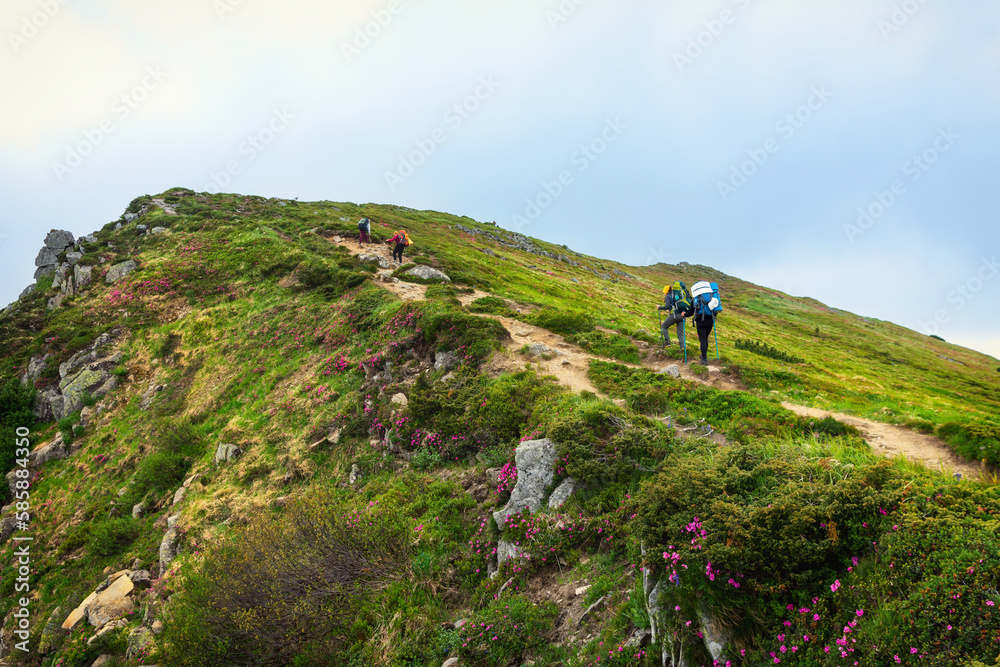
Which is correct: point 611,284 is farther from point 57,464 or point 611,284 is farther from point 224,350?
point 57,464

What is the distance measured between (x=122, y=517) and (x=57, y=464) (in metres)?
8.68

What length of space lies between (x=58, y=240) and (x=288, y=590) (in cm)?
5061

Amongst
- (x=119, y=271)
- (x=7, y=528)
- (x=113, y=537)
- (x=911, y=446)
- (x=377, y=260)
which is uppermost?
(x=377, y=260)

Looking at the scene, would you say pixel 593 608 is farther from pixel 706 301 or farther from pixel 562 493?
pixel 706 301

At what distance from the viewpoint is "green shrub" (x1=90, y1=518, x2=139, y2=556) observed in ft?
55.0

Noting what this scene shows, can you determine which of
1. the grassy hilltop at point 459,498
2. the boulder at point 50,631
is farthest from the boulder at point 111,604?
the boulder at point 50,631

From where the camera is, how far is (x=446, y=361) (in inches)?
677

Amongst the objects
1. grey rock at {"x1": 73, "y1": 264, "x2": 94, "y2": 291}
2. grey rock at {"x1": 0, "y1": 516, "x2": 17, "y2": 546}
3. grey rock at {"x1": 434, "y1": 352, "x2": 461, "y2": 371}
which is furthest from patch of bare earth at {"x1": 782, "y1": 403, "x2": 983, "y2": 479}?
grey rock at {"x1": 73, "y1": 264, "x2": 94, "y2": 291}

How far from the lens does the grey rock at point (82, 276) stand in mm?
34216

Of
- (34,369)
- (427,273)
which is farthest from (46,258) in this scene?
(427,273)

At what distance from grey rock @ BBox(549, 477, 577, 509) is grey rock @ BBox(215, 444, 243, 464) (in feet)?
45.1

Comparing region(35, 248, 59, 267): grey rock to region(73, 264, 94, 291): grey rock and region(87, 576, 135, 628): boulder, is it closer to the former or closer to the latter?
region(73, 264, 94, 291): grey rock

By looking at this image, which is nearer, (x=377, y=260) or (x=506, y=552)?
(x=506, y=552)

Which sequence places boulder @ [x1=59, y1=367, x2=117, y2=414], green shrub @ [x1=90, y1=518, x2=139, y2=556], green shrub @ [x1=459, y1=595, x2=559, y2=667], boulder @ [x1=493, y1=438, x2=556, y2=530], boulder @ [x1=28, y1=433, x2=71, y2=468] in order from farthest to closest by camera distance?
boulder @ [x1=59, y1=367, x2=117, y2=414] < boulder @ [x1=28, y1=433, x2=71, y2=468] < green shrub @ [x1=90, y1=518, x2=139, y2=556] < boulder @ [x1=493, y1=438, x2=556, y2=530] < green shrub @ [x1=459, y1=595, x2=559, y2=667]
